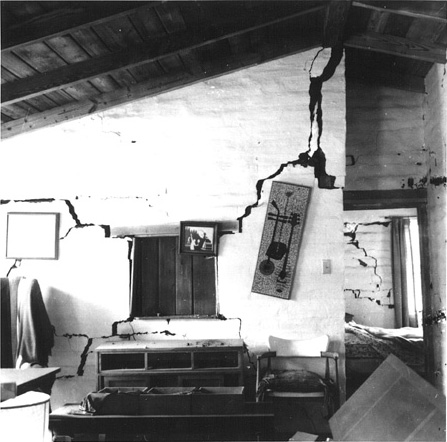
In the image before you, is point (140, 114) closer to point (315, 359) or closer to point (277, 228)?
point (277, 228)

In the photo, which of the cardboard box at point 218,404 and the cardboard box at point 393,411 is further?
the cardboard box at point 393,411

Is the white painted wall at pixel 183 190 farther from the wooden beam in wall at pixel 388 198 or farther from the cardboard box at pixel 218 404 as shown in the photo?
the cardboard box at pixel 218 404

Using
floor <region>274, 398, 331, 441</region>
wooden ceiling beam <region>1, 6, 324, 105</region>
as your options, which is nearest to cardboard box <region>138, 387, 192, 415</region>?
floor <region>274, 398, 331, 441</region>

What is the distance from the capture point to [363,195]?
18.5 feet

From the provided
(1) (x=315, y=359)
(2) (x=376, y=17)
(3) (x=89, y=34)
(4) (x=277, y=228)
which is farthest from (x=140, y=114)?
(1) (x=315, y=359)

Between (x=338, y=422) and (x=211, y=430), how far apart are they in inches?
64.7

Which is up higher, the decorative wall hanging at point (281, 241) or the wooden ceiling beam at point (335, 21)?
the wooden ceiling beam at point (335, 21)

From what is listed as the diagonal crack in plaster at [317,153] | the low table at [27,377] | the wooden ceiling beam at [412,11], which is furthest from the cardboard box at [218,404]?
the wooden ceiling beam at [412,11]

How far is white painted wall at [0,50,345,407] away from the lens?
4914 millimetres

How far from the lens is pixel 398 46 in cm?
476

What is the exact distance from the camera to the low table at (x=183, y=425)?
284cm

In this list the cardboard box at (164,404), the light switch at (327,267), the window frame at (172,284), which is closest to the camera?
the cardboard box at (164,404)

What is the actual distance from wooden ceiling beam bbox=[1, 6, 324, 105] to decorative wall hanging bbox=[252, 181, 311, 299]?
153 cm

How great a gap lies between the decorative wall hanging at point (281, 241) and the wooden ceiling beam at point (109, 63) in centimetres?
153
